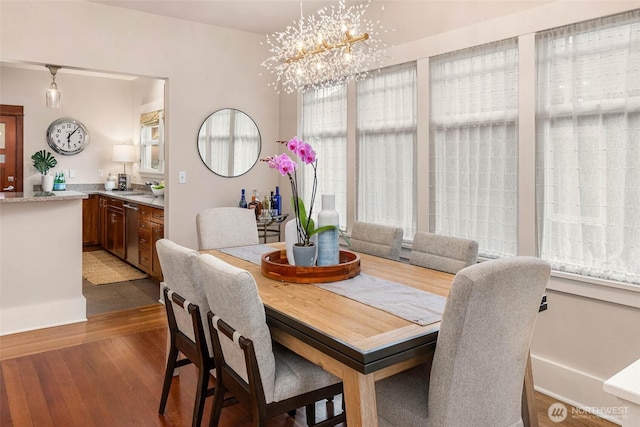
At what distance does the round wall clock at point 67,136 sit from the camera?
6711mm

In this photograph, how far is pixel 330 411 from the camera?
249 centimetres

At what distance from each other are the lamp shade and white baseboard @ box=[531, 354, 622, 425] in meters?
6.34

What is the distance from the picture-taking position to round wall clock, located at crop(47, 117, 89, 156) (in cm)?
671

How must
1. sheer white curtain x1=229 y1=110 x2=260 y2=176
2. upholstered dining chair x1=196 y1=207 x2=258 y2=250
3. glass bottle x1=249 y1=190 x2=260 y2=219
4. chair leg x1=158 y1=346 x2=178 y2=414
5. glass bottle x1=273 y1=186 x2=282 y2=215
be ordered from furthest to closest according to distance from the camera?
glass bottle x1=273 y1=186 x2=282 y2=215 < sheer white curtain x1=229 y1=110 x2=260 y2=176 < glass bottle x1=249 y1=190 x2=260 y2=219 < upholstered dining chair x1=196 y1=207 x2=258 y2=250 < chair leg x1=158 y1=346 x2=178 y2=414

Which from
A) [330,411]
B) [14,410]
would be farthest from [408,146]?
[14,410]

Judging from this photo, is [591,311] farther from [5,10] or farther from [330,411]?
[5,10]

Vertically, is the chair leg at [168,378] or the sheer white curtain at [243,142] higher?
the sheer white curtain at [243,142]

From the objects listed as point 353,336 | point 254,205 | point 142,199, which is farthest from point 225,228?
point 142,199

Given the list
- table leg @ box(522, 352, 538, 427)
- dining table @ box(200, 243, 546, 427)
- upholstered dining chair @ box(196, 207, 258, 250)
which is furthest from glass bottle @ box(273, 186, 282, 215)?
table leg @ box(522, 352, 538, 427)

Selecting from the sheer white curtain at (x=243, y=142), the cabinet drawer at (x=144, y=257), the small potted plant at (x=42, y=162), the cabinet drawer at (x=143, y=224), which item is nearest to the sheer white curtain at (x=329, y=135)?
the sheer white curtain at (x=243, y=142)

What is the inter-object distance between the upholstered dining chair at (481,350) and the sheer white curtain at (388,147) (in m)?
1.96

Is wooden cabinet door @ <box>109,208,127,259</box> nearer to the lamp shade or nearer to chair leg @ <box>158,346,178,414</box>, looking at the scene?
the lamp shade

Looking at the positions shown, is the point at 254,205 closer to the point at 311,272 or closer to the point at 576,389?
the point at 311,272

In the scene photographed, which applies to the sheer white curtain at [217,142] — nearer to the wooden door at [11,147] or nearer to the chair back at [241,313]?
the chair back at [241,313]
